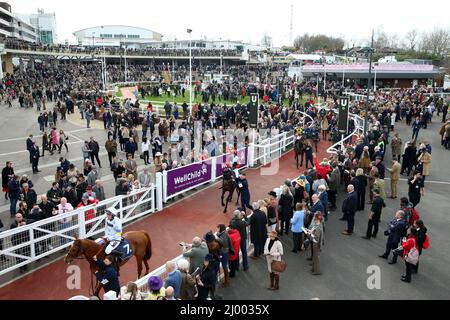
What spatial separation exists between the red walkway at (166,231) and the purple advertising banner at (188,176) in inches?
18.7

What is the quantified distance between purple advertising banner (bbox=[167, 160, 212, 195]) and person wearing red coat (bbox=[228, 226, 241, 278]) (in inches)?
209

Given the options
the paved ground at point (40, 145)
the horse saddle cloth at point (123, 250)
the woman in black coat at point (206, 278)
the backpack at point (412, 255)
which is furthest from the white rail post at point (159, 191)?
the backpack at point (412, 255)

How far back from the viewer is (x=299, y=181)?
1216 cm

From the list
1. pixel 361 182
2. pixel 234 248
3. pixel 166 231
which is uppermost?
pixel 361 182

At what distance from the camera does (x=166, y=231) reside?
11859mm

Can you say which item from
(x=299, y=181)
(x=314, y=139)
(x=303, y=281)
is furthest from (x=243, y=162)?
(x=303, y=281)

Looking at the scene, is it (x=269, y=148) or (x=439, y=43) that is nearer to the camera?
(x=269, y=148)

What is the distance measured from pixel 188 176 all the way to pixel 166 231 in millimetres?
3437

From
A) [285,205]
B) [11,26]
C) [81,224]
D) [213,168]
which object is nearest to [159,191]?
[81,224]

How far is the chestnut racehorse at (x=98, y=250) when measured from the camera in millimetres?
7778

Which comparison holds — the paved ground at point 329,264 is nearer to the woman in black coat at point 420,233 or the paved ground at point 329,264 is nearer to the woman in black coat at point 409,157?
the woman in black coat at point 420,233

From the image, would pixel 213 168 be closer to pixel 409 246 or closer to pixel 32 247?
pixel 32 247
